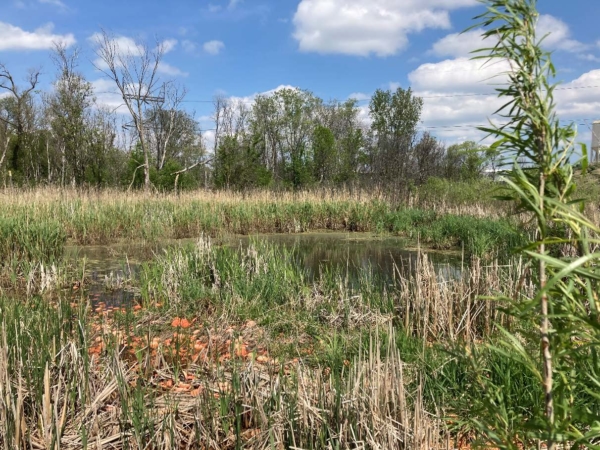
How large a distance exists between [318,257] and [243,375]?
6559 mm

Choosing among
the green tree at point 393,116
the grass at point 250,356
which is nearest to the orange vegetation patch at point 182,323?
the grass at point 250,356

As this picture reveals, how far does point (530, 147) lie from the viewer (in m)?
0.87

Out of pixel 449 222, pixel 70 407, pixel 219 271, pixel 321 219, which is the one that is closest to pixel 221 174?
pixel 321 219

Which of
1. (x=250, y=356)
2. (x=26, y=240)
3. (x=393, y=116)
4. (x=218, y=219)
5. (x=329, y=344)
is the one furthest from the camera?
(x=393, y=116)

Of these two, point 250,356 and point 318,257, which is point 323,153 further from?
point 250,356

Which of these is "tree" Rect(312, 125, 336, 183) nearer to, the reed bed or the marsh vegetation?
the marsh vegetation

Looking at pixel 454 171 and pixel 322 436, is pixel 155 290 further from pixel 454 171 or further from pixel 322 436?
pixel 454 171

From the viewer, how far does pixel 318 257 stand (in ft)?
29.1

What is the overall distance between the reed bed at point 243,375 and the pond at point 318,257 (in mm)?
910

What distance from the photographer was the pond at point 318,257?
230 inches

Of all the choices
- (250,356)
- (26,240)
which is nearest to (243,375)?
(250,356)

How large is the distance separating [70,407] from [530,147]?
2235 mm

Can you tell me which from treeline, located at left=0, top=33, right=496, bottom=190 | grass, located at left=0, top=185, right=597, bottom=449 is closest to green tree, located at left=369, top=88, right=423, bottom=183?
treeline, located at left=0, top=33, right=496, bottom=190

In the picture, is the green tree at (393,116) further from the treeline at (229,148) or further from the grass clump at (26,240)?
the grass clump at (26,240)
